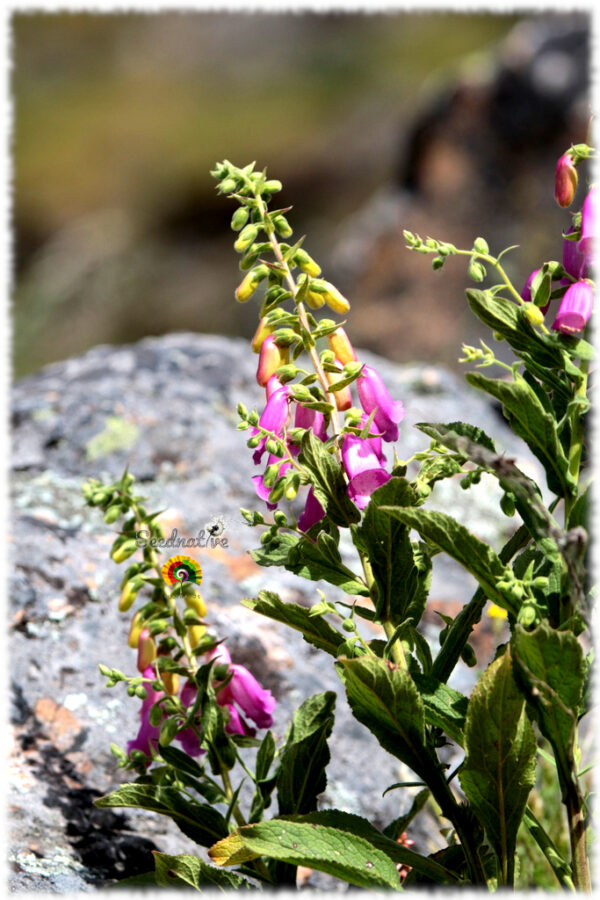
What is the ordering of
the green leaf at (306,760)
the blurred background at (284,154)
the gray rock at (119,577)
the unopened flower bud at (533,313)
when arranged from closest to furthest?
the unopened flower bud at (533,313), the green leaf at (306,760), the gray rock at (119,577), the blurred background at (284,154)

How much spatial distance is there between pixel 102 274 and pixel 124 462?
665 cm

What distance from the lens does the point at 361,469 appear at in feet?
4.42

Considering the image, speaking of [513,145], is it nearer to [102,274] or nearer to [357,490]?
[102,274]

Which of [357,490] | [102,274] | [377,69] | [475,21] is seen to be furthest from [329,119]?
[357,490]

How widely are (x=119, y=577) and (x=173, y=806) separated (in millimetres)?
858

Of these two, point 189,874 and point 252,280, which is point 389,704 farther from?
point 252,280

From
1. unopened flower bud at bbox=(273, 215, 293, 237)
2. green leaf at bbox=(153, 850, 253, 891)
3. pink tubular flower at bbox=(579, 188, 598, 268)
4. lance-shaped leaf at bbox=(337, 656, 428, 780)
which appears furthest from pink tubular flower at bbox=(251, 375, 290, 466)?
green leaf at bbox=(153, 850, 253, 891)

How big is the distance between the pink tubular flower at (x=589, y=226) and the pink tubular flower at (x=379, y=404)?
1.09ft

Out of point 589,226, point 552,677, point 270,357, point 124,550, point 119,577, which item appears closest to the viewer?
point 552,677

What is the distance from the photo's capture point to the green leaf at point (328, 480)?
1.33m

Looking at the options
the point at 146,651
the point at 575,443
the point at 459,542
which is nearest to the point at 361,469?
the point at 459,542

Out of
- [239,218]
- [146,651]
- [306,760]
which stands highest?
[239,218]

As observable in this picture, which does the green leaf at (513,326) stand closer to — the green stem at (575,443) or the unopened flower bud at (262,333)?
the green stem at (575,443)

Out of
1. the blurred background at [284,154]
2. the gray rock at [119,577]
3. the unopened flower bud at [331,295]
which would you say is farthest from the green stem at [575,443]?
Answer: the blurred background at [284,154]
